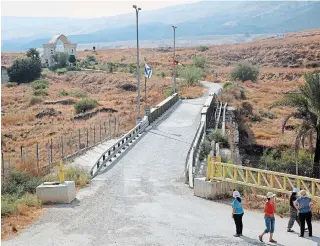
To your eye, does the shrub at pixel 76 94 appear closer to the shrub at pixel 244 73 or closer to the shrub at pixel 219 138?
the shrub at pixel 244 73

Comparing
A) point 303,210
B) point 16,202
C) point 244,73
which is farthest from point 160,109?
point 244,73

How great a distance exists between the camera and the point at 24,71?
8462cm

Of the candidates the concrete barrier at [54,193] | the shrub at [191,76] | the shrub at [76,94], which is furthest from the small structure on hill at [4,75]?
the concrete barrier at [54,193]

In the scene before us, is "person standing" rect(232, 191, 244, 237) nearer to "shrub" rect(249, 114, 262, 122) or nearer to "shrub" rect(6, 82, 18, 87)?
"shrub" rect(249, 114, 262, 122)

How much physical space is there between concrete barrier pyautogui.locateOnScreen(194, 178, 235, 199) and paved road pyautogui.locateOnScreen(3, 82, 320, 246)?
0.33 meters

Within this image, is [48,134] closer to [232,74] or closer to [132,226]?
[132,226]

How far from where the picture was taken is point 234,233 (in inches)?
526

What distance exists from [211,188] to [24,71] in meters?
72.1

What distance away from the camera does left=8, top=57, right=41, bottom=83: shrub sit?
84.5 meters

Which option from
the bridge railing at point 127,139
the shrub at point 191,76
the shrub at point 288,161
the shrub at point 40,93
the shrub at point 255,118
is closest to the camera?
the bridge railing at point 127,139

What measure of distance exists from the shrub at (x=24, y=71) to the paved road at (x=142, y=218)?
6572 centimetres

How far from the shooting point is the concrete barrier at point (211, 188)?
55.7ft

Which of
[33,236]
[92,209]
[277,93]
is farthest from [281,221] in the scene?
[277,93]

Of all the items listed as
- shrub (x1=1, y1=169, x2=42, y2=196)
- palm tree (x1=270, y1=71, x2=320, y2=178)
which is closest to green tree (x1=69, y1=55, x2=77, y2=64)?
palm tree (x1=270, y1=71, x2=320, y2=178)
